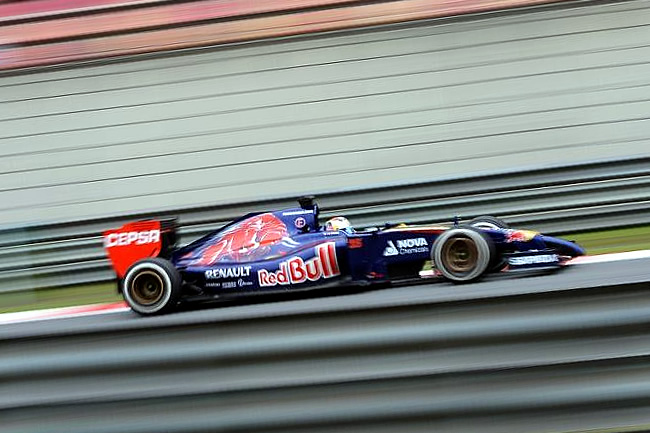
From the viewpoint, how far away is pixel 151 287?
6316 millimetres

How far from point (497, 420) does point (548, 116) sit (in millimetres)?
6716

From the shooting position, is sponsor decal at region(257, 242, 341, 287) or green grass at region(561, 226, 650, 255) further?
green grass at region(561, 226, 650, 255)

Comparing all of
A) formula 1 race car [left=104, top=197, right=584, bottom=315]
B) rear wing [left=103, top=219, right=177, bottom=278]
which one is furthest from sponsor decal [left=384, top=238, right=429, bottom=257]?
rear wing [left=103, top=219, right=177, bottom=278]

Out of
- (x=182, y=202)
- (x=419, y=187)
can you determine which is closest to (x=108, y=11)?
(x=182, y=202)

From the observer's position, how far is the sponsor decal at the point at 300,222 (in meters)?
6.36

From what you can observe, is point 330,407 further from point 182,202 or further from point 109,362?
point 182,202

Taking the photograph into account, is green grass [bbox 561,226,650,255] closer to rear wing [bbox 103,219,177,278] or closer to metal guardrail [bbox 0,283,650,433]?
rear wing [bbox 103,219,177,278]

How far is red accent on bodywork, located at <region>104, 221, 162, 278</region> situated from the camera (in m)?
6.55

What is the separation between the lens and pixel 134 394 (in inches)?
115

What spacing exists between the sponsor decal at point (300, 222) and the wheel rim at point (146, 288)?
104 cm

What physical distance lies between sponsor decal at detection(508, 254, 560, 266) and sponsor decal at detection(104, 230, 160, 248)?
2.58 metres

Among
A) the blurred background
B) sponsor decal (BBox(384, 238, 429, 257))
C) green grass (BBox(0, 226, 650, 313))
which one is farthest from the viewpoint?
the blurred background

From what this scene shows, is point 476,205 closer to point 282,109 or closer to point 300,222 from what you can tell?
point 282,109

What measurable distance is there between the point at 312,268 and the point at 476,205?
2.85 m
